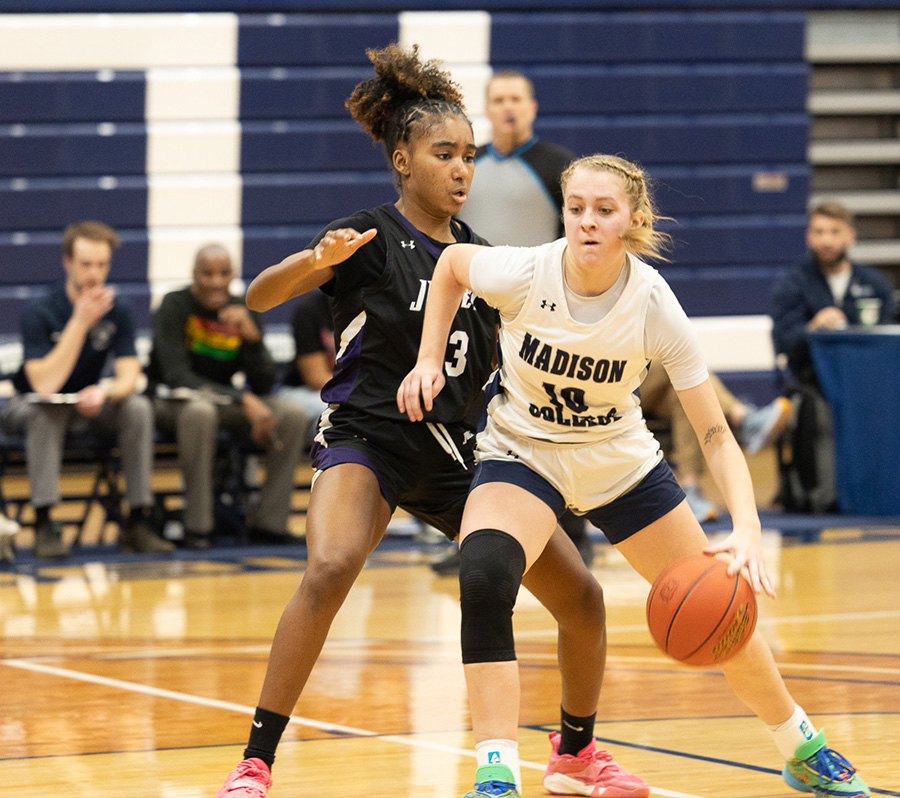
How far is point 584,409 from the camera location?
3.16 m

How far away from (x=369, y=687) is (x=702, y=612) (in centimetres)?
170

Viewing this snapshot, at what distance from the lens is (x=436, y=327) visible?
3.16 m

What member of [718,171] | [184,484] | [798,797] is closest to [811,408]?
[718,171]

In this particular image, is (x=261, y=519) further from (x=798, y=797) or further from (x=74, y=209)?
(x=798, y=797)

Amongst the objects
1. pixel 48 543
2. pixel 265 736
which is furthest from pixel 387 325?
pixel 48 543

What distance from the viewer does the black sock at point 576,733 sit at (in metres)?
3.31

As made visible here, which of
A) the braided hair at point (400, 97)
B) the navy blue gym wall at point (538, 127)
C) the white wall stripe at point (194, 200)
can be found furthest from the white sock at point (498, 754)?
the white wall stripe at point (194, 200)

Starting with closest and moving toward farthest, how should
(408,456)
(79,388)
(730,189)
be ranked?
(408,456)
(79,388)
(730,189)

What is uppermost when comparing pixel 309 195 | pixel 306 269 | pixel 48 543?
pixel 309 195

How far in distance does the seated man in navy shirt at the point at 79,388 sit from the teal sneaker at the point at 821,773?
463 cm

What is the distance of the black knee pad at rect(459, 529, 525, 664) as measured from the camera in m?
2.88

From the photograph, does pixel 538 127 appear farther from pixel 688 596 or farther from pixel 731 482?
pixel 688 596

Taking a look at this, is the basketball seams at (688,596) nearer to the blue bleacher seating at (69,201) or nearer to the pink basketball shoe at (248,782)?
the pink basketball shoe at (248,782)

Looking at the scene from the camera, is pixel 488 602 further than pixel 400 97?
No
